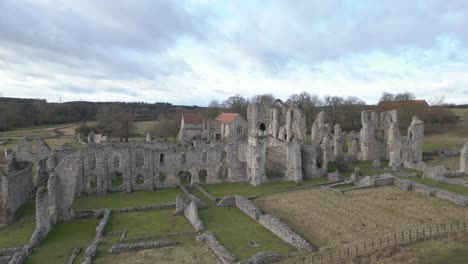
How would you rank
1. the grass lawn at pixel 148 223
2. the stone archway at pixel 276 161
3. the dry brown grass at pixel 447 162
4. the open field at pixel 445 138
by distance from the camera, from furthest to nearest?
the open field at pixel 445 138 < the dry brown grass at pixel 447 162 < the stone archway at pixel 276 161 < the grass lawn at pixel 148 223

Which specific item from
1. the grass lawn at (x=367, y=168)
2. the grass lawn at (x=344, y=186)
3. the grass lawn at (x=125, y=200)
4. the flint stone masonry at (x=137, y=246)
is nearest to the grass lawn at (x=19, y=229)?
Answer: the grass lawn at (x=125, y=200)

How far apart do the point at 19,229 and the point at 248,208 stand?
577 inches

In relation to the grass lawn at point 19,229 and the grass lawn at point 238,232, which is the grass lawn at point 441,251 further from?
the grass lawn at point 19,229

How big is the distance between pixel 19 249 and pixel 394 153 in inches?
1422

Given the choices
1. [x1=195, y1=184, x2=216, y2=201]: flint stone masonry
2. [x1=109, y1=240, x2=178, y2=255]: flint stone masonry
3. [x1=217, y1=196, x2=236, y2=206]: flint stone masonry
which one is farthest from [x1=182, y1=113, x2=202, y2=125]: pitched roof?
[x1=109, y1=240, x2=178, y2=255]: flint stone masonry

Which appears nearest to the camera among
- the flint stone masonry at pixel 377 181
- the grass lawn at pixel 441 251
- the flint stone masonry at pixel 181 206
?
the grass lawn at pixel 441 251

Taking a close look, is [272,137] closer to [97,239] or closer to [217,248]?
[217,248]

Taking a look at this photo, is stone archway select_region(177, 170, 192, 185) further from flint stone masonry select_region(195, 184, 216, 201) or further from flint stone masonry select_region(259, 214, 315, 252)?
flint stone masonry select_region(259, 214, 315, 252)

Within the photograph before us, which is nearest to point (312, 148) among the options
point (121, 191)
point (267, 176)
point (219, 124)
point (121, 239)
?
point (267, 176)

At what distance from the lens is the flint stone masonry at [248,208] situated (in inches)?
907

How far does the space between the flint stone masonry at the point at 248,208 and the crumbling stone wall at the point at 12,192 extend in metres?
15.5

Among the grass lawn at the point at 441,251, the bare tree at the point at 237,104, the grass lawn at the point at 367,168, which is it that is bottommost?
the grass lawn at the point at 441,251

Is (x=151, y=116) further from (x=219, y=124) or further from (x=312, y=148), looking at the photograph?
(x=312, y=148)

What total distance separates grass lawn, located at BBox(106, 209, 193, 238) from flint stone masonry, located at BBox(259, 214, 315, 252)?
4679mm
